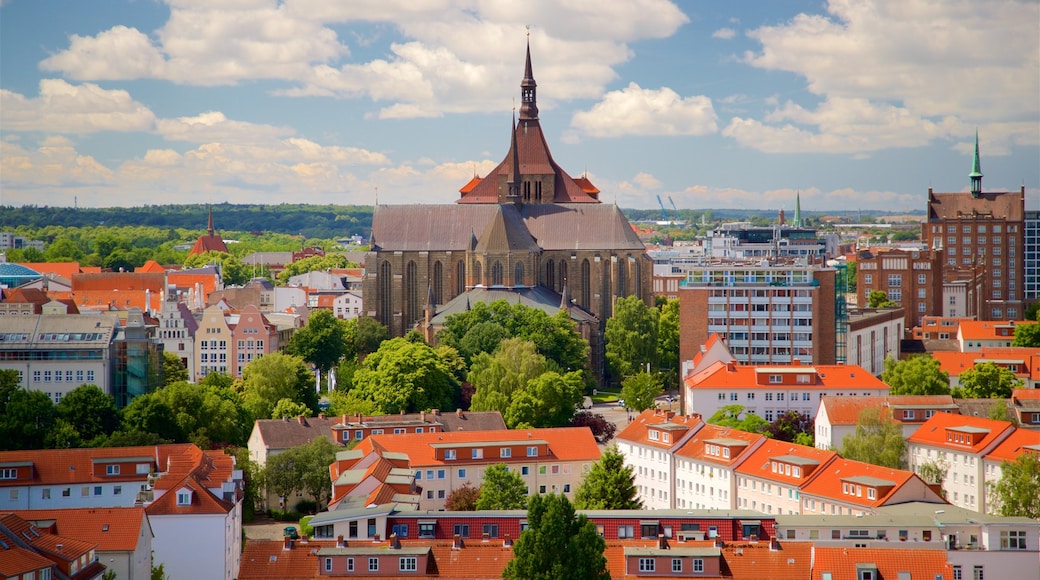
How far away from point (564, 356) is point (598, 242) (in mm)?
26605

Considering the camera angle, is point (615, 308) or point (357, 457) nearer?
point (357, 457)

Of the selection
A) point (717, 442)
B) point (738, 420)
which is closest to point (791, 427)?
point (738, 420)

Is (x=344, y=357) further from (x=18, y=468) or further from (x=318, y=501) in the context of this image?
(x=18, y=468)

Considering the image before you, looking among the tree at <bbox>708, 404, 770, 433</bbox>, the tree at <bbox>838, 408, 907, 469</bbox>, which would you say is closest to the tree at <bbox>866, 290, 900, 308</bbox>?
the tree at <bbox>708, 404, 770, 433</bbox>

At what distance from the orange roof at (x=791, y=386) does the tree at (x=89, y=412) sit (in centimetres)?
3508

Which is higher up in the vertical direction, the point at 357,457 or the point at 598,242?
the point at 598,242

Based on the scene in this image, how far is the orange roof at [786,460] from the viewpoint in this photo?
79.4m

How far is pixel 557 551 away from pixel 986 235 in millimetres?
143756

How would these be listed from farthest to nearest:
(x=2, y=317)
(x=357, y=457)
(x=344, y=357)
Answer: (x=344, y=357) < (x=2, y=317) < (x=357, y=457)

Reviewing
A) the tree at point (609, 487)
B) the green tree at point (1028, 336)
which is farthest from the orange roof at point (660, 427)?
the green tree at point (1028, 336)

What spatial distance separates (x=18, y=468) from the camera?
7650 cm

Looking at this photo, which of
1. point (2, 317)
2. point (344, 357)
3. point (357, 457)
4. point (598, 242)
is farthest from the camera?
point (598, 242)

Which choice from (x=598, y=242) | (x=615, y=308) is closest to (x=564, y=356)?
(x=615, y=308)

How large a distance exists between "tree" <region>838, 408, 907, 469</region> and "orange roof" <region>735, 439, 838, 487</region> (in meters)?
4.80
